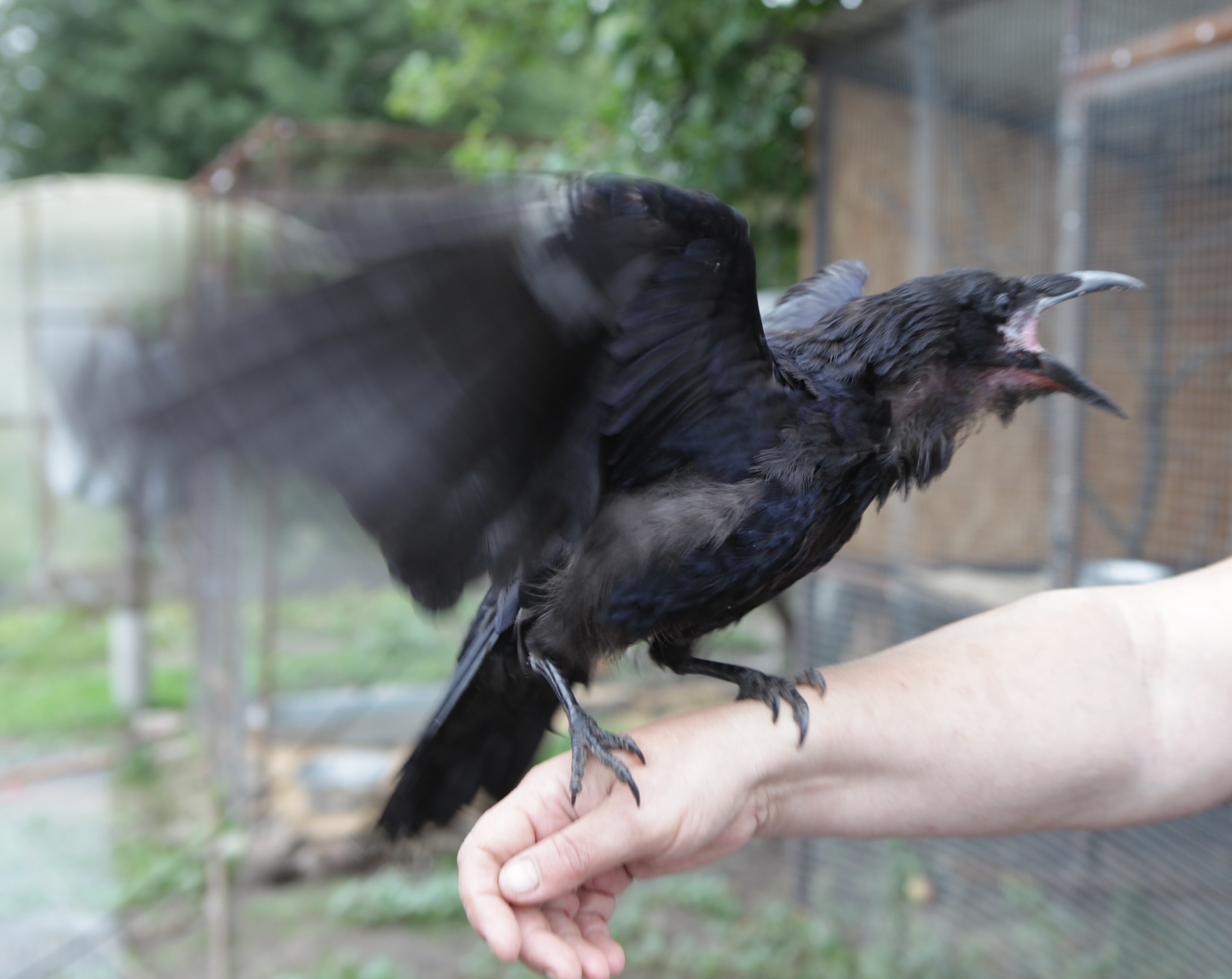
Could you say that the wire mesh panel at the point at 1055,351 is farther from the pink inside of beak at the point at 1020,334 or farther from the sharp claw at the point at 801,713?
the sharp claw at the point at 801,713

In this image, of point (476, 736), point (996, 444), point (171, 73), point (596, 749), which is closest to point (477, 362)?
point (596, 749)

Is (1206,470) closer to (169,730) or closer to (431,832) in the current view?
(431,832)

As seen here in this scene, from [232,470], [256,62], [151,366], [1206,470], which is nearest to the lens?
[151,366]

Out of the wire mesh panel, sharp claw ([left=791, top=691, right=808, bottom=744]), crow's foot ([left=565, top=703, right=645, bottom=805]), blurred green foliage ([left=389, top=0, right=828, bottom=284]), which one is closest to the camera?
crow's foot ([left=565, top=703, right=645, bottom=805])

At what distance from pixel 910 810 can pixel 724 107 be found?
2.99 m

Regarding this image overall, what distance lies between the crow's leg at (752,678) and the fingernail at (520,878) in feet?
1.61

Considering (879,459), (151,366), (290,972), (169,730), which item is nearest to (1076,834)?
(879,459)

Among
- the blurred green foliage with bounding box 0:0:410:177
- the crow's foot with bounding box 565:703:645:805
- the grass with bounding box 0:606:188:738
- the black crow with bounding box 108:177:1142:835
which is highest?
the blurred green foliage with bounding box 0:0:410:177

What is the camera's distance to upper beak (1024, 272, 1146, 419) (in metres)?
1.61

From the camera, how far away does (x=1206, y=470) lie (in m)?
2.83

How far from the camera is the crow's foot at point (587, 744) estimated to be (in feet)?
4.68

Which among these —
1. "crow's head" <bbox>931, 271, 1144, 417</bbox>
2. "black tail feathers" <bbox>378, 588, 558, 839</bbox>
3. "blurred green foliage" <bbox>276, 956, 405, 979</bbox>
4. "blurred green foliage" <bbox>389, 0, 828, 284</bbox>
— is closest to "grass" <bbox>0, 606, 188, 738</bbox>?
"blurred green foliage" <bbox>276, 956, 405, 979</bbox>

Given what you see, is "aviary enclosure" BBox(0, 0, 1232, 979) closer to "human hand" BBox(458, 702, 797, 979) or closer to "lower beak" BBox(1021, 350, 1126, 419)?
"human hand" BBox(458, 702, 797, 979)

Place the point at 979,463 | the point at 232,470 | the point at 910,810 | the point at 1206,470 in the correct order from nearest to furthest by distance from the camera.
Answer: the point at 232,470 < the point at 910,810 < the point at 1206,470 < the point at 979,463
